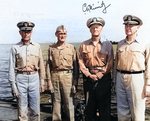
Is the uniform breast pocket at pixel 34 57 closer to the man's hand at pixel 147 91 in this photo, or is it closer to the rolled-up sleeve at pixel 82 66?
Result: the rolled-up sleeve at pixel 82 66

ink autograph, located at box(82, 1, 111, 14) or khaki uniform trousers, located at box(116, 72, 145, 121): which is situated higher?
ink autograph, located at box(82, 1, 111, 14)

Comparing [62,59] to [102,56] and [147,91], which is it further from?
[147,91]

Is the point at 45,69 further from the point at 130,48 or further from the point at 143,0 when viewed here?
the point at 143,0

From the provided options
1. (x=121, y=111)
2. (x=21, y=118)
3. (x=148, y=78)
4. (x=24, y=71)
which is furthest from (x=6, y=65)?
(x=148, y=78)

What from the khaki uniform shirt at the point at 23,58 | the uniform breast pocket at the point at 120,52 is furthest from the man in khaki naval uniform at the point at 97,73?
the khaki uniform shirt at the point at 23,58

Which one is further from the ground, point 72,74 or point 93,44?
point 93,44

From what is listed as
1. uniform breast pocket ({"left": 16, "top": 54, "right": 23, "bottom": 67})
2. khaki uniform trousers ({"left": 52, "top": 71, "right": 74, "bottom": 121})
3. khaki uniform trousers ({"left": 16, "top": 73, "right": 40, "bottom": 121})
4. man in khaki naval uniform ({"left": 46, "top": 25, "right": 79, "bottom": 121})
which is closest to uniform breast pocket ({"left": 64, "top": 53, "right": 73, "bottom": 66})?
man in khaki naval uniform ({"left": 46, "top": 25, "right": 79, "bottom": 121})

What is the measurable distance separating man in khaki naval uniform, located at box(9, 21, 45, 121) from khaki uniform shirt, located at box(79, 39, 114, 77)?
0.84m

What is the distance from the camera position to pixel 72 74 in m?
3.55

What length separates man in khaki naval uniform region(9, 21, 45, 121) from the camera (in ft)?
10.9

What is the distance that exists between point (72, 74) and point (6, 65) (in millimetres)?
1371

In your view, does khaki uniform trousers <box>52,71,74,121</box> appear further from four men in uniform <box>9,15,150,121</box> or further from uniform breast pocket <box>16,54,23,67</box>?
uniform breast pocket <box>16,54,23,67</box>

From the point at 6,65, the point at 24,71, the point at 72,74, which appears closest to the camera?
the point at 24,71

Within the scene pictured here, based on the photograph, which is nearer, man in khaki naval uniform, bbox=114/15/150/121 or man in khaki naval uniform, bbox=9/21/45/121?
man in khaki naval uniform, bbox=114/15/150/121
